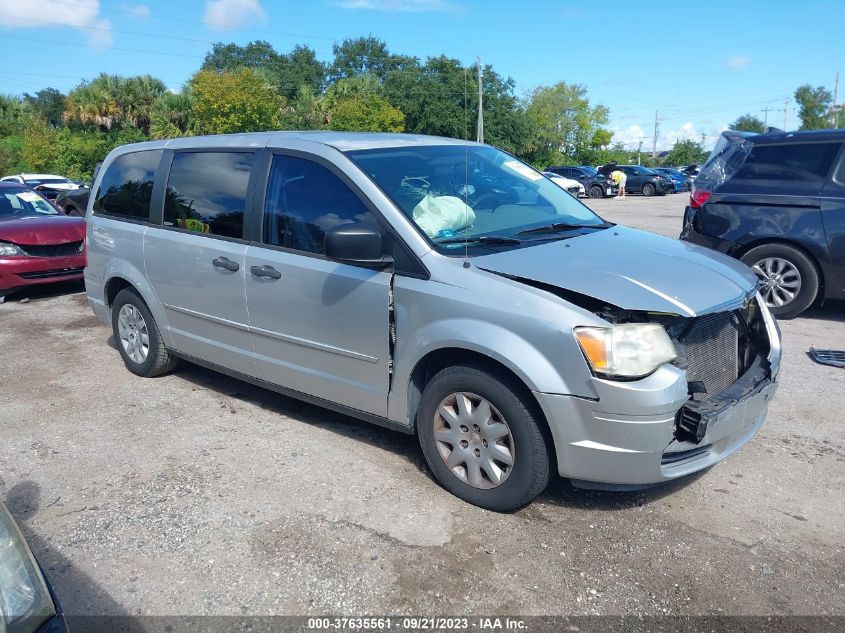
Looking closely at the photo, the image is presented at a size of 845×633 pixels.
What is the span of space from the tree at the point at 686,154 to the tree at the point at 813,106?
1078 cm

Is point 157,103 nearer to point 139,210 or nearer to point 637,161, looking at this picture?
point 139,210

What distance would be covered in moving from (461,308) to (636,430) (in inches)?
38.8

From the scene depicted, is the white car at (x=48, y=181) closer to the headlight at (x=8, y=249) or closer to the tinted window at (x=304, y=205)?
the headlight at (x=8, y=249)

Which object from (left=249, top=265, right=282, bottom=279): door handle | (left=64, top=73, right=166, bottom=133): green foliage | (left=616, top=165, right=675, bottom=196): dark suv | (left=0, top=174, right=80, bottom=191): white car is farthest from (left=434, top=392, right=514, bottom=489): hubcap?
(left=64, top=73, right=166, bottom=133): green foliage

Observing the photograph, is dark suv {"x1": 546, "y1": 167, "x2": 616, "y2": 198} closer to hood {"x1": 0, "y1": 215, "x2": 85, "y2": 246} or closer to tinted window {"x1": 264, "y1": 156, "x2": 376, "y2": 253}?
hood {"x1": 0, "y1": 215, "x2": 85, "y2": 246}

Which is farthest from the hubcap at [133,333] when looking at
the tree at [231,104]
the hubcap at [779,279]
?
the tree at [231,104]

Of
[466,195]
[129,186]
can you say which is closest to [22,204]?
[129,186]

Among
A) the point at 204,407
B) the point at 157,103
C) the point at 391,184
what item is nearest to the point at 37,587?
the point at 391,184

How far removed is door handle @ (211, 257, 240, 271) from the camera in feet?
14.9

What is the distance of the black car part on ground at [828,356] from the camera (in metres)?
5.80

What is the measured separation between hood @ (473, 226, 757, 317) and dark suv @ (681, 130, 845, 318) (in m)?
A: 3.40

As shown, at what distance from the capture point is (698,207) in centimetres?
765

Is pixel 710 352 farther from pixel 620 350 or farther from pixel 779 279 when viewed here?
pixel 779 279

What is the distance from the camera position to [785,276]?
7125 mm
